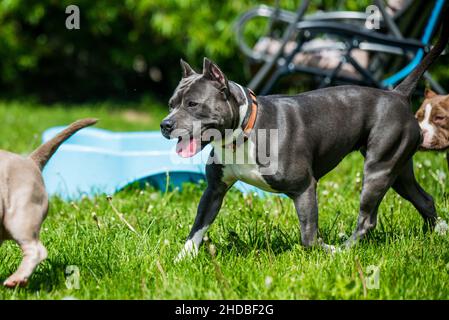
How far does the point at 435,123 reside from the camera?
3869 millimetres

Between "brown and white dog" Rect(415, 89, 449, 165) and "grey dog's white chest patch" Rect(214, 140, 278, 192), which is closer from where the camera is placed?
"grey dog's white chest patch" Rect(214, 140, 278, 192)

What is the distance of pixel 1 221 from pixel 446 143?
2.39 metres

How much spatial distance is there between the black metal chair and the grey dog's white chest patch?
2.22 m

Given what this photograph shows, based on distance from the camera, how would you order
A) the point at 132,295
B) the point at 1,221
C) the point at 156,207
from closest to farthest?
the point at 1,221 < the point at 132,295 < the point at 156,207

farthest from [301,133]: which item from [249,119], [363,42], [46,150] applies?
[363,42]

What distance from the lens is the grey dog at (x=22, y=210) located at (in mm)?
2592

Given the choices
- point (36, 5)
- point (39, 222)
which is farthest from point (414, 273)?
point (36, 5)

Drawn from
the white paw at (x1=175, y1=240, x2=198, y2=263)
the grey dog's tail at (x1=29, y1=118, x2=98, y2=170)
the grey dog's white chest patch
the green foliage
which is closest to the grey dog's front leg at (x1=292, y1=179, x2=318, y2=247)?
the grey dog's white chest patch

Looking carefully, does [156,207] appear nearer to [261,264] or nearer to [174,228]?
[174,228]

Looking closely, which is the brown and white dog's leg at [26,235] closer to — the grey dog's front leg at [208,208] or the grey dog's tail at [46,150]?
the grey dog's tail at [46,150]

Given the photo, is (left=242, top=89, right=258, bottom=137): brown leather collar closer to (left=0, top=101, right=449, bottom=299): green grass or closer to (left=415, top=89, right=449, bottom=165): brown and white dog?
(left=0, top=101, right=449, bottom=299): green grass

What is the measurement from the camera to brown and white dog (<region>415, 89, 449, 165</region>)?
3.77 m

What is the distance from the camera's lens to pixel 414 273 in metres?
2.92

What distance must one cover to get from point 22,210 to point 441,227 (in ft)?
7.00
